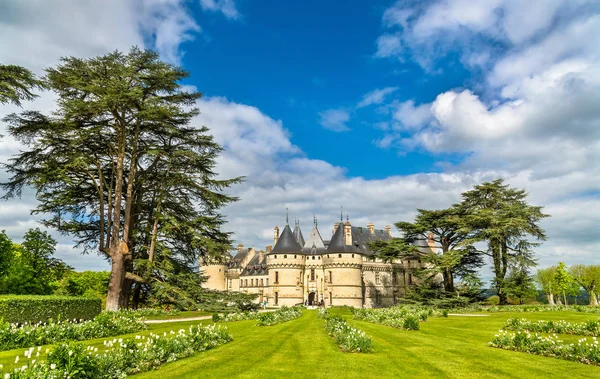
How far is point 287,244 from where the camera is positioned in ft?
169

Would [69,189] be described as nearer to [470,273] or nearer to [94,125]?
[94,125]

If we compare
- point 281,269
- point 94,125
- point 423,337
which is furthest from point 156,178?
point 281,269

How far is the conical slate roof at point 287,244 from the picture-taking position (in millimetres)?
51084

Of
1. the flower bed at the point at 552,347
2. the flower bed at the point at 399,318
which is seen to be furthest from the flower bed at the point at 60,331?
the flower bed at the point at 552,347

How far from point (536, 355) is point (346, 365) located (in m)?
5.88

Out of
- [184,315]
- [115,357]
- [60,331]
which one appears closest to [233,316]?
[184,315]

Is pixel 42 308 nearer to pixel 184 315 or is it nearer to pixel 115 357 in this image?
pixel 184 315

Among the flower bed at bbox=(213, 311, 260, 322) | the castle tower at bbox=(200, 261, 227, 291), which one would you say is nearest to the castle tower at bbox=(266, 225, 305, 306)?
→ the castle tower at bbox=(200, 261, 227, 291)

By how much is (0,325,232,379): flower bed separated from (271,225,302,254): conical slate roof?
1549 inches

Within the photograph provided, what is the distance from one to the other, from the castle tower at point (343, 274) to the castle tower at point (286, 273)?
361 cm

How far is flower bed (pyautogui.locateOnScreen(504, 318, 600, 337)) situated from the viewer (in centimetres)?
1472

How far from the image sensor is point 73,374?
6.25 meters

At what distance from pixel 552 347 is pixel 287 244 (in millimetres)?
42102

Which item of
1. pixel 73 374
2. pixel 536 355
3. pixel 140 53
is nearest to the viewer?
pixel 73 374
